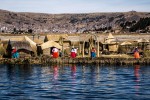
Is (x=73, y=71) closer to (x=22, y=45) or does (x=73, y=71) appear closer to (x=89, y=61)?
(x=89, y=61)

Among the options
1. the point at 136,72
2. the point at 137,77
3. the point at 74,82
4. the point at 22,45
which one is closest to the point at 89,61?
the point at 136,72

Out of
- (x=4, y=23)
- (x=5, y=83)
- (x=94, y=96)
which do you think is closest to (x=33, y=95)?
(x=94, y=96)

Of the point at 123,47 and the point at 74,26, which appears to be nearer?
the point at 123,47

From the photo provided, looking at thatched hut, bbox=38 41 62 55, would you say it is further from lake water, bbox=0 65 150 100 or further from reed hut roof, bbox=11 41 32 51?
lake water, bbox=0 65 150 100

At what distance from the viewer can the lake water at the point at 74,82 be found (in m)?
29.2

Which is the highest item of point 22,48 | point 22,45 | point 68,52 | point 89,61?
point 22,45

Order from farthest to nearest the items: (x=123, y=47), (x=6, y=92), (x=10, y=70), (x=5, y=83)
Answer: (x=123, y=47) → (x=10, y=70) → (x=5, y=83) → (x=6, y=92)

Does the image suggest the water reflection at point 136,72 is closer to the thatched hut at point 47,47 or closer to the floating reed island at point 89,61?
the floating reed island at point 89,61

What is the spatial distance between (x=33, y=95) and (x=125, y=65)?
20.7 metres

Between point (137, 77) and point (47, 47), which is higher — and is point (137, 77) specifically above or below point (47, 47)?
below

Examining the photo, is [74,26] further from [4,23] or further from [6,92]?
[6,92]

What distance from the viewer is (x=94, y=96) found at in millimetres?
28984

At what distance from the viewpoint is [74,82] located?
117ft

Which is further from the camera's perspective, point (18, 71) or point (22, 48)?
point (22, 48)
